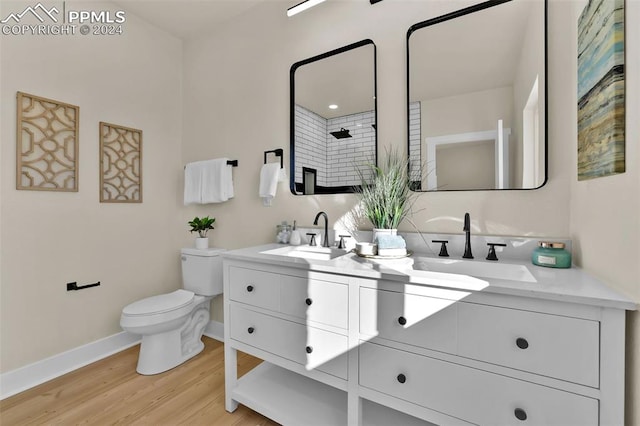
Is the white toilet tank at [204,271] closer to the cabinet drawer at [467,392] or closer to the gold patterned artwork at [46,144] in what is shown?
the gold patterned artwork at [46,144]

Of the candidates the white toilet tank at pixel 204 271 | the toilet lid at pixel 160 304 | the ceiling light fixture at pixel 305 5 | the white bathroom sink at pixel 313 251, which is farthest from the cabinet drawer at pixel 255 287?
the ceiling light fixture at pixel 305 5

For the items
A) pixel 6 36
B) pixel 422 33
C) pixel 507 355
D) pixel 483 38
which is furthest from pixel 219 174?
pixel 507 355

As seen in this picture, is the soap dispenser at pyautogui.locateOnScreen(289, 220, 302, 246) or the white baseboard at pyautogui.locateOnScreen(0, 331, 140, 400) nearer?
the white baseboard at pyautogui.locateOnScreen(0, 331, 140, 400)

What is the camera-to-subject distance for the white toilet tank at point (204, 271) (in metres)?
2.33

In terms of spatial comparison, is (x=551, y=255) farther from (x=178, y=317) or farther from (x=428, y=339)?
(x=178, y=317)

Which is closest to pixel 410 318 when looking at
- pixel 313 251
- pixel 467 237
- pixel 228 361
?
pixel 467 237

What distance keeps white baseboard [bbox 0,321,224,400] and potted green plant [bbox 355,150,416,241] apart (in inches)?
68.9

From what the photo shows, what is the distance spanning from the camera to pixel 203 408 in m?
1.66

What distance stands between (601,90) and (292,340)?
1.51 meters

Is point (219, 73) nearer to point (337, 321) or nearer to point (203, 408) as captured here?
point (337, 321)

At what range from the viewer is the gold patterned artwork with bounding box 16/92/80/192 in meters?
1.85

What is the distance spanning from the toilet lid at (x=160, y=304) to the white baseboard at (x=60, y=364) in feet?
1.62

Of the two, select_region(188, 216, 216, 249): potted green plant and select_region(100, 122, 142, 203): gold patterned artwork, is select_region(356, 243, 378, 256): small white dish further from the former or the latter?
select_region(100, 122, 142, 203): gold patterned artwork

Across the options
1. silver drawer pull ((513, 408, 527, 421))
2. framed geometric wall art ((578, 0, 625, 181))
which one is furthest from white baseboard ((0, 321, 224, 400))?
framed geometric wall art ((578, 0, 625, 181))
